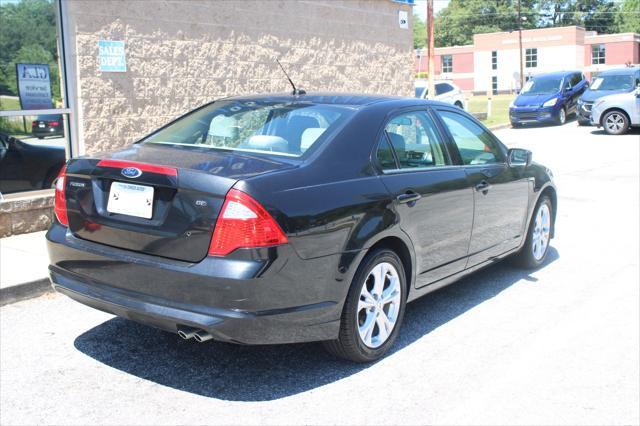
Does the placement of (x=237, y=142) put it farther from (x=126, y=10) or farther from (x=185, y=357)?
(x=126, y=10)

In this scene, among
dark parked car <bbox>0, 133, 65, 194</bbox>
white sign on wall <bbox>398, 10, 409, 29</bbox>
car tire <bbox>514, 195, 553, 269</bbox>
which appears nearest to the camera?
car tire <bbox>514, 195, 553, 269</bbox>

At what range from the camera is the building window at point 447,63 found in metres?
83.4

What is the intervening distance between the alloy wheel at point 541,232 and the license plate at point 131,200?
3842 mm

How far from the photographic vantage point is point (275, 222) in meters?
3.72

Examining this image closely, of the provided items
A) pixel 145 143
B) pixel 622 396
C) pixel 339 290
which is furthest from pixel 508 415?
pixel 145 143

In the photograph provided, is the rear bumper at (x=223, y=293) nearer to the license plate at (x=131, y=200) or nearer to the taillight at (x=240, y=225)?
the taillight at (x=240, y=225)

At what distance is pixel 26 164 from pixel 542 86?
2139 centimetres

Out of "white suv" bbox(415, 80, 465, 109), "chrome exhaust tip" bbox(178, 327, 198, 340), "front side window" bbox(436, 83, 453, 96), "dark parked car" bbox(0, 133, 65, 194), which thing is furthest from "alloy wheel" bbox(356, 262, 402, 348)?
"front side window" bbox(436, 83, 453, 96)

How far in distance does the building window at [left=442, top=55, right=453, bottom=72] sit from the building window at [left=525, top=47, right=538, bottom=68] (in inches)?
381

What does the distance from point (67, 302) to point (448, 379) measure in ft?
10.2

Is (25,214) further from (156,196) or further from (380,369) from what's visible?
(380,369)

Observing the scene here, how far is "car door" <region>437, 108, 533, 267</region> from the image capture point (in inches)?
214

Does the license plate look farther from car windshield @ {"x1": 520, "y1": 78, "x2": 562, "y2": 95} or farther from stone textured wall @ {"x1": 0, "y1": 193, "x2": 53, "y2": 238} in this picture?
car windshield @ {"x1": 520, "y1": 78, "x2": 562, "y2": 95}

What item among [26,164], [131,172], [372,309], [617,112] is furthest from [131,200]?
[617,112]
